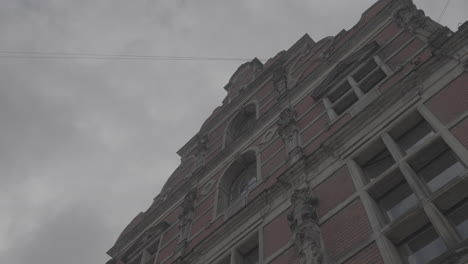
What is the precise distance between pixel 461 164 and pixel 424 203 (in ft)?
4.03

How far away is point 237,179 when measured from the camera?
18.4 metres

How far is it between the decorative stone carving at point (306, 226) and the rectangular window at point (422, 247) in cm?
169

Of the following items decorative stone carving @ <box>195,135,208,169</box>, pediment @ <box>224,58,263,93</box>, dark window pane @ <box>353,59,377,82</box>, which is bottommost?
dark window pane @ <box>353,59,377,82</box>

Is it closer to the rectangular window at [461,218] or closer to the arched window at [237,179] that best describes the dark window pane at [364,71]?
the arched window at [237,179]

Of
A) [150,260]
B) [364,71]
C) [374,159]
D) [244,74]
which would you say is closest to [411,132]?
[374,159]

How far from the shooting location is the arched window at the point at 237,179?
17.3 meters

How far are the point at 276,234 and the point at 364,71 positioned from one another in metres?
6.24

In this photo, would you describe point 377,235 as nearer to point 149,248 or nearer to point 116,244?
point 149,248

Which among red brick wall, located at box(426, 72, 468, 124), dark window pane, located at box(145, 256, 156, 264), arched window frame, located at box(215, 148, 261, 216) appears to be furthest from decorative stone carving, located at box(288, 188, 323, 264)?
dark window pane, located at box(145, 256, 156, 264)

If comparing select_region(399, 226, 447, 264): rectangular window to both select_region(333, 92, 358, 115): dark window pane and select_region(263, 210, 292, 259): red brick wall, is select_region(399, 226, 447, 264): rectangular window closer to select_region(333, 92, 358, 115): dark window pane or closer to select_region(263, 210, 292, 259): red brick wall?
select_region(263, 210, 292, 259): red brick wall

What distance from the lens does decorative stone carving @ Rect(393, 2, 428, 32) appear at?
14.6 metres

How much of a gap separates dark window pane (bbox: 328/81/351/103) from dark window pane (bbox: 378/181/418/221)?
574 centimetres

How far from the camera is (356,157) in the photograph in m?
12.1

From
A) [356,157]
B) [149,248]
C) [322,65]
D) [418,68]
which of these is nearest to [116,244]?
[149,248]
